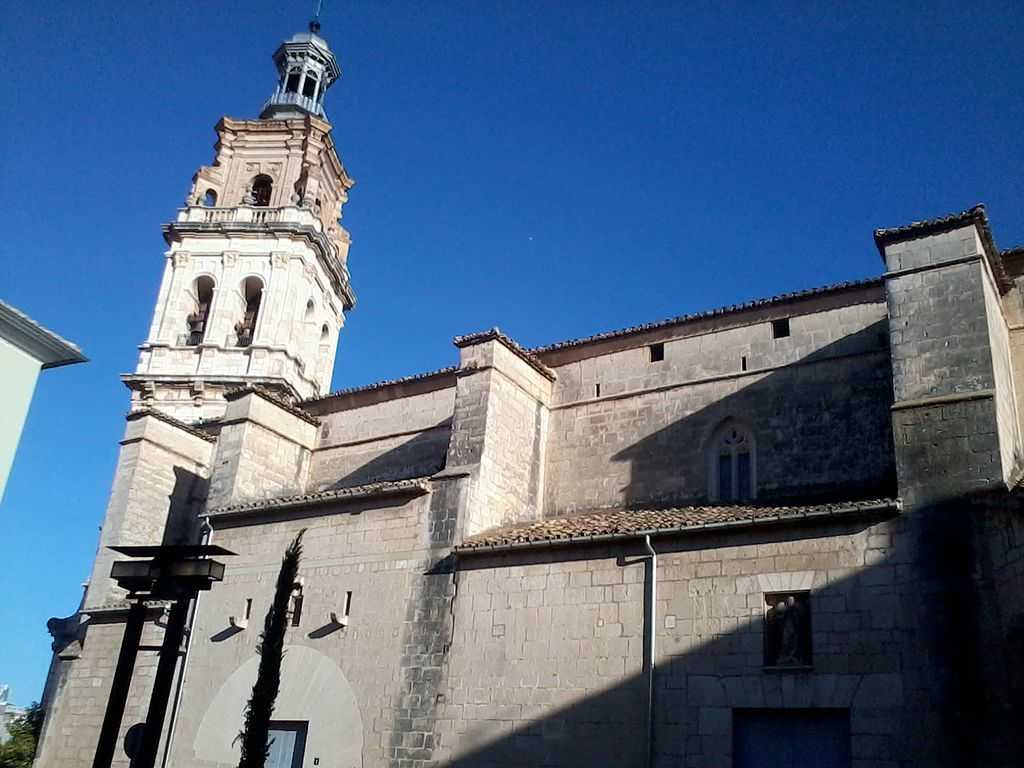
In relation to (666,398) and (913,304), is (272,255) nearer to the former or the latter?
(666,398)

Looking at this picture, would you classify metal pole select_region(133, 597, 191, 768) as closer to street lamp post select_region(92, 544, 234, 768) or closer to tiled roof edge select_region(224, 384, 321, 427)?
street lamp post select_region(92, 544, 234, 768)

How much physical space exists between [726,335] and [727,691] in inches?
266

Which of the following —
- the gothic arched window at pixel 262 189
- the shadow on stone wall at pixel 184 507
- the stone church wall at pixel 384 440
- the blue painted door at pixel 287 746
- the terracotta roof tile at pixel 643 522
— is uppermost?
the gothic arched window at pixel 262 189

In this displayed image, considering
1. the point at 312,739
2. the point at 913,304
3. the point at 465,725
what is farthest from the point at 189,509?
the point at 913,304

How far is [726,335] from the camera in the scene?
1642cm

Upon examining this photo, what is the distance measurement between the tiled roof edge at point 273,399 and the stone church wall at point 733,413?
575cm

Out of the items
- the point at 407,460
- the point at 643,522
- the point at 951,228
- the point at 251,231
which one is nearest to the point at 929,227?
the point at 951,228

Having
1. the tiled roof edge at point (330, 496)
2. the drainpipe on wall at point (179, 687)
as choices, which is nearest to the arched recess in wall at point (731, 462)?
the tiled roof edge at point (330, 496)

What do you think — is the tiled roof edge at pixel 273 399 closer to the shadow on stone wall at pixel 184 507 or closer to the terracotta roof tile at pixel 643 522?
the shadow on stone wall at pixel 184 507

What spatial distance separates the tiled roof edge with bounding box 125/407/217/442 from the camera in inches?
835

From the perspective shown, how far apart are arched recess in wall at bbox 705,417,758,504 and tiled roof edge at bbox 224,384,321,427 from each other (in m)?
8.78

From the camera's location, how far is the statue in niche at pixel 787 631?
11.2m

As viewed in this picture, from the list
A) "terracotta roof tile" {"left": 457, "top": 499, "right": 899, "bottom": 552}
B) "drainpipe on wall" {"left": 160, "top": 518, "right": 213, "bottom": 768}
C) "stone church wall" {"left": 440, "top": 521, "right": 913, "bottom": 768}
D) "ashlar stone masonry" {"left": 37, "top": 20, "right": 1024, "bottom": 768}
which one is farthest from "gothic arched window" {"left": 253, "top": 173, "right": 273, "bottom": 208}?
"stone church wall" {"left": 440, "top": 521, "right": 913, "bottom": 768}

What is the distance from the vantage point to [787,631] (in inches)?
448
